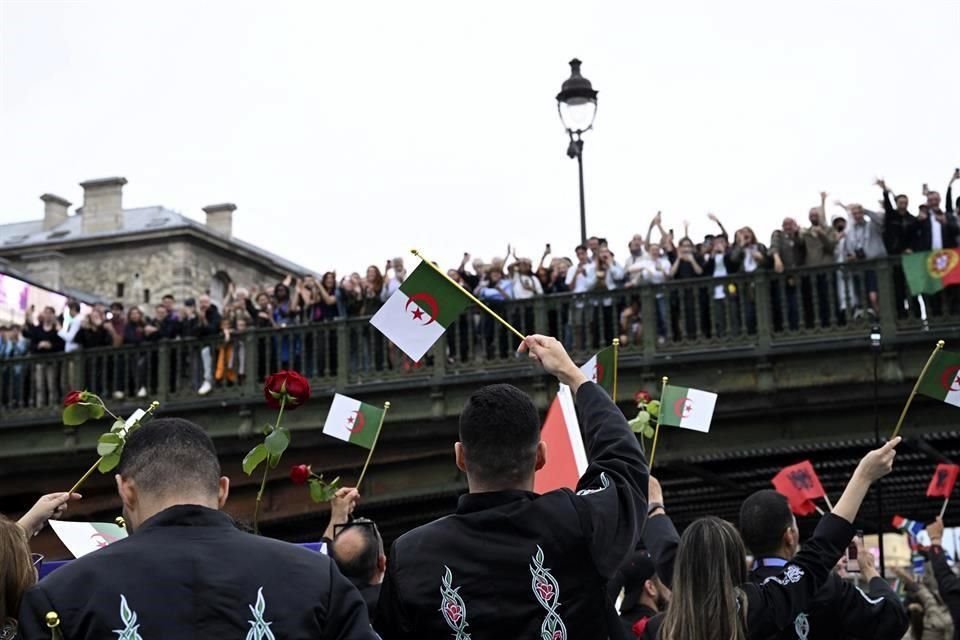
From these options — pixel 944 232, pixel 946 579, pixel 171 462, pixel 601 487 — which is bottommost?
pixel 946 579

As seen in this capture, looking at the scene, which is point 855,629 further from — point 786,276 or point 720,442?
point 720,442

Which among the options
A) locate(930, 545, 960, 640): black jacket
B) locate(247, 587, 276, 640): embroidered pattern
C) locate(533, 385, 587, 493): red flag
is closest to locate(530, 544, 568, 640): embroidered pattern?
locate(247, 587, 276, 640): embroidered pattern

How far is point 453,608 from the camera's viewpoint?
15.0 feet

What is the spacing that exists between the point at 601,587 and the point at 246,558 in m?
1.23

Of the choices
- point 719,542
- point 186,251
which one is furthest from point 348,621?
point 186,251

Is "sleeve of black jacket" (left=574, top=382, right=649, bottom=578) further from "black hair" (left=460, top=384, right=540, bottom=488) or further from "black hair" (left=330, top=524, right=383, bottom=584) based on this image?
"black hair" (left=330, top=524, right=383, bottom=584)

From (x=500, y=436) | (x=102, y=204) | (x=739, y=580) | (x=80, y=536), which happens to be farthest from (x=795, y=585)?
(x=102, y=204)

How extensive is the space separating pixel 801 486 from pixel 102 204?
56.2 meters

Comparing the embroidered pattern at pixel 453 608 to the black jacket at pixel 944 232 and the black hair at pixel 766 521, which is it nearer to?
the black hair at pixel 766 521

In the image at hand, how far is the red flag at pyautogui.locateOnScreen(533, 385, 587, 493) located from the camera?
25.1 ft

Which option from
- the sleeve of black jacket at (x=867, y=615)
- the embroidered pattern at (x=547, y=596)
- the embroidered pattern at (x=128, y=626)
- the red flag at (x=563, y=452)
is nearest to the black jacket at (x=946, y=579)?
the red flag at (x=563, y=452)

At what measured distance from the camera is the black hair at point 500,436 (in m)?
4.66

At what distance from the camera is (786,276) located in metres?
19.2

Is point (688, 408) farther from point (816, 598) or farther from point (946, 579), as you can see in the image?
point (816, 598)
